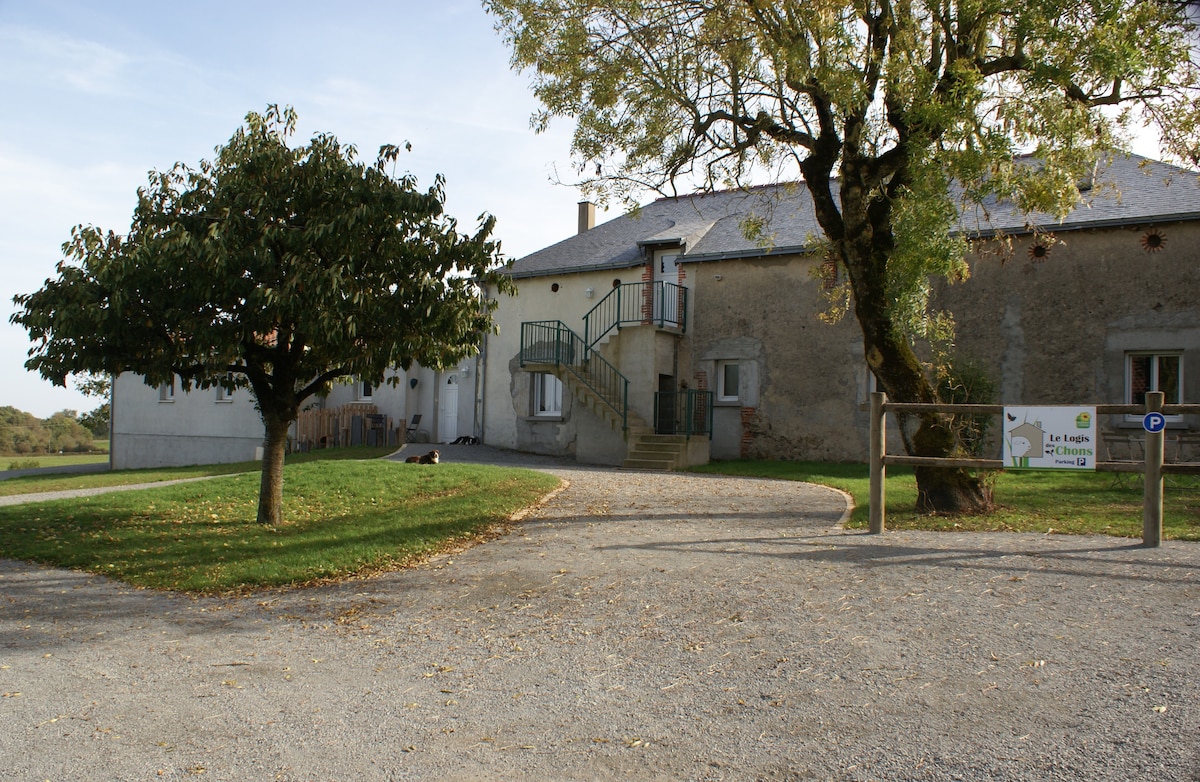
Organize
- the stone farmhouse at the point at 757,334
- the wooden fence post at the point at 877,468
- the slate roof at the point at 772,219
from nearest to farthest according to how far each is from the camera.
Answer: the wooden fence post at the point at 877,468, the slate roof at the point at 772,219, the stone farmhouse at the point at 757,334

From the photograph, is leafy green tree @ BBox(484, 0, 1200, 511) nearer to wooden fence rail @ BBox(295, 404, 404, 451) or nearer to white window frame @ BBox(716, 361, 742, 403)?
white window frame @ BBox(716, 361, 742, 403)

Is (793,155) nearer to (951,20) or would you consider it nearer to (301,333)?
(951,20)

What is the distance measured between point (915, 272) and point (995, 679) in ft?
20.4

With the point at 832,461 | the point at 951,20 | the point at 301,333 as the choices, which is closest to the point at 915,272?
the point at 951,20

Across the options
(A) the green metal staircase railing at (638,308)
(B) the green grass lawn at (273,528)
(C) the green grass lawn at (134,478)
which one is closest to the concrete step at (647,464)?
(A) the green metal staircase railing at (638,308)

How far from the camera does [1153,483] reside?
802 cm

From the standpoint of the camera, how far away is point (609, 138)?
41.0ft

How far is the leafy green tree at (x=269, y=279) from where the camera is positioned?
898 centimetres

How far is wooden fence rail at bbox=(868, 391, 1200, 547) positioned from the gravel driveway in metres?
0.36

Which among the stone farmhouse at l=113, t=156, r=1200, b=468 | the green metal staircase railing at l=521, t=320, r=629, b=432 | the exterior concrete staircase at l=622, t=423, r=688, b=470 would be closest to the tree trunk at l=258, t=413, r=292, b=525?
the stone farmhouse at l=113, t=156, r=1200, b=468

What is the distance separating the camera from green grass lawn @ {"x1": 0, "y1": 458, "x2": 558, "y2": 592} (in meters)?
8.05

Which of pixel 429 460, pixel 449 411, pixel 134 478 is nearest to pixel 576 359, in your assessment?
pixel 449 411

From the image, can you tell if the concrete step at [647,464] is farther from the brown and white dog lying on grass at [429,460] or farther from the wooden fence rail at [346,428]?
the wooden fence rail at [346,428]

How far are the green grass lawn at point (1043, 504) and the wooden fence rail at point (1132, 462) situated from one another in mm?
693
